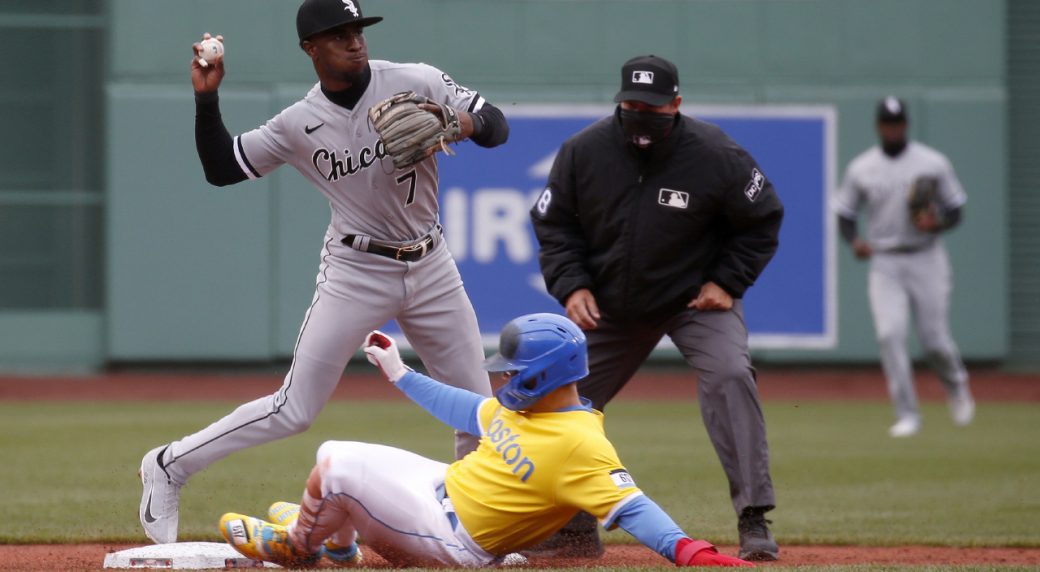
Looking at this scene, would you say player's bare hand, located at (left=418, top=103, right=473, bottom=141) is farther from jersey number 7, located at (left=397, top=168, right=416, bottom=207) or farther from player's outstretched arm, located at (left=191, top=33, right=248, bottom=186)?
player's outstretched arm, located at (left=191, top=33, right=248, bottom=186)

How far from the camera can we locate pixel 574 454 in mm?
4883

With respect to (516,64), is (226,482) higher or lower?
lower

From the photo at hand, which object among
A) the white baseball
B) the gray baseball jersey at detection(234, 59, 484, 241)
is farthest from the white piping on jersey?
the white baseball

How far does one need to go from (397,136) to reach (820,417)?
308 inches

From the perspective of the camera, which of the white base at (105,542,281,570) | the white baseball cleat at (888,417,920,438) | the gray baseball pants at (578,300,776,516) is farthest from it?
the white baseball cleat at (888,417,920,438)

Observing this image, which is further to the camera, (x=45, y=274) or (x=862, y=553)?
(x=45, y=274)

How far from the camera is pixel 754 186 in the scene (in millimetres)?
6008

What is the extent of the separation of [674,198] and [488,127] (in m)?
0.83

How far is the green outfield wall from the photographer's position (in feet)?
48.0

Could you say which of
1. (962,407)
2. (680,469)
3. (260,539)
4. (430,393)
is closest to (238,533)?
(260,539)

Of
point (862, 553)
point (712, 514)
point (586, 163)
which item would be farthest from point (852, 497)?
point (586, 163)

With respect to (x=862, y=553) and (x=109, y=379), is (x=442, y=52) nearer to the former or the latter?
(x=109, y=379)

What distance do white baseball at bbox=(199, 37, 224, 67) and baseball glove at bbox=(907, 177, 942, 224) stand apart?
676 centimetres

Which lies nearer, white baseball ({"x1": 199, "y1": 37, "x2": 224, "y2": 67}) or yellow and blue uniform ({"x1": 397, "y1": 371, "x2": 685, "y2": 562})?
yellow and blue uniform ({"x1": 397, "y1": 371, "x2": 685, "y2": 562})
